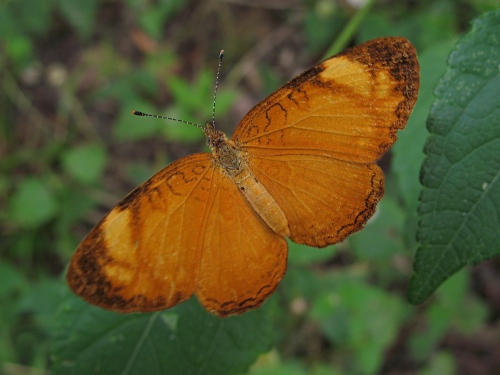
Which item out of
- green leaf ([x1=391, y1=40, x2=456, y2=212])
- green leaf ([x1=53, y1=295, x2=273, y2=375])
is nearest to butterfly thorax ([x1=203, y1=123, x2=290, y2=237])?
green leaf ([x1=53, y1=295, x2=273, y2=375])

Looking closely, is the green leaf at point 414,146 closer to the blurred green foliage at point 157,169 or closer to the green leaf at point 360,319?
the blurred green foliage at point 157,169

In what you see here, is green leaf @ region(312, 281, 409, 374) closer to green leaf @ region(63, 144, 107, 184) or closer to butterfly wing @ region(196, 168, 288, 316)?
butterfly wing @ region(196, 168, 288, 316)

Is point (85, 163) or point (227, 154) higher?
point (227, 154)

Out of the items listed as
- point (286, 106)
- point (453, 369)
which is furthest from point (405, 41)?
point (453, 369)

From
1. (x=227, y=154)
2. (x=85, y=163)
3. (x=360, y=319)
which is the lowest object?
(x=360, y=319)

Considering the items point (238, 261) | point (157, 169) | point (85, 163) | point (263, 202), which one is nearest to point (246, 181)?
point (263, 202)

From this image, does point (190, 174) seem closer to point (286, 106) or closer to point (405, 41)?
point (286, 106)

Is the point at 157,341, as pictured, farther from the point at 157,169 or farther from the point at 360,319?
the point at 157,169

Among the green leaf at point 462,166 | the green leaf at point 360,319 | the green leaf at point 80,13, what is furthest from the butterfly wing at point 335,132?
the green leaf at point 80,13
